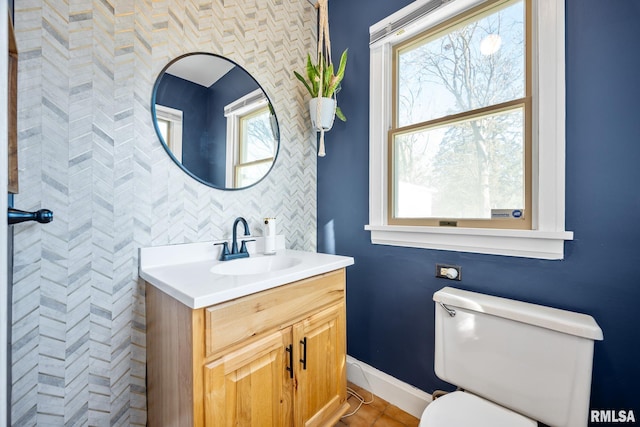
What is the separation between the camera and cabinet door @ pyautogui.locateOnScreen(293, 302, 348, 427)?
1131 millimetres

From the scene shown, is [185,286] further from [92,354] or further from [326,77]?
[326,77]

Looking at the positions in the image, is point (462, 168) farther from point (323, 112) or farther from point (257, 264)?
point (257, 264)

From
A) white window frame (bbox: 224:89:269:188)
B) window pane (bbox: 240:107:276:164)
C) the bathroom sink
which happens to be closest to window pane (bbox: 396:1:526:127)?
window pane (bbox: 240:107:276:164)

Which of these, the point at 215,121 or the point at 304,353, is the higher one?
the point at 215,121

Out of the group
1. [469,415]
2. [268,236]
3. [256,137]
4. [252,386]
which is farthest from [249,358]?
[256,137]

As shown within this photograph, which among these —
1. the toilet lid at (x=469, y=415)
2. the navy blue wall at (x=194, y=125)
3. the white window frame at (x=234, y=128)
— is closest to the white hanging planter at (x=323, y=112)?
the white window frame at (x=234, y=128)

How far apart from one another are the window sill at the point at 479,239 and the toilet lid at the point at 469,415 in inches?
23.8

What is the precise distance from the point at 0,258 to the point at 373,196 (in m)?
1.48

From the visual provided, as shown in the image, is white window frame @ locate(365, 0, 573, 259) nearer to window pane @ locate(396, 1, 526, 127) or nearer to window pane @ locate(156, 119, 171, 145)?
window pane @ locate(396, 1, 526, 127)

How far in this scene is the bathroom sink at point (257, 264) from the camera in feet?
4.36

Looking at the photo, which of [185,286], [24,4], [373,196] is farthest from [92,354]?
[373,196]

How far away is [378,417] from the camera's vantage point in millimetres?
1432

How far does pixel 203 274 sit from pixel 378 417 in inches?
48.0

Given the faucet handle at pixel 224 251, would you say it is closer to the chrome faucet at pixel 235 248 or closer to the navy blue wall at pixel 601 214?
the chrome faucet at pixel 235 248
